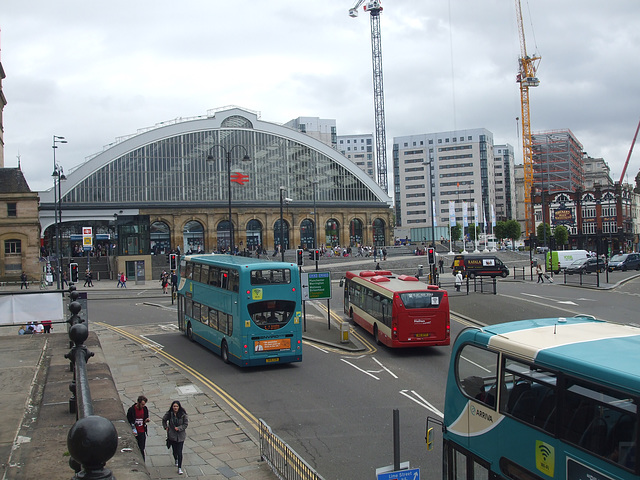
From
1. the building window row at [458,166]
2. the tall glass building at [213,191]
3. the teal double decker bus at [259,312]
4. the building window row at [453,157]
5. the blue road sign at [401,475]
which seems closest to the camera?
the blue road sign at [401,475]

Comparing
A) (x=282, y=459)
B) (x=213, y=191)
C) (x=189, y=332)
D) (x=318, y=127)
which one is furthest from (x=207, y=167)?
(x=318, y=127)

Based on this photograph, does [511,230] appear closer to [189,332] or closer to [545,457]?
[189,332]

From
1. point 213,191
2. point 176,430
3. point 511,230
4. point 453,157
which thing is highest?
point 453,157

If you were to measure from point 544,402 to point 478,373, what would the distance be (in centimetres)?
146

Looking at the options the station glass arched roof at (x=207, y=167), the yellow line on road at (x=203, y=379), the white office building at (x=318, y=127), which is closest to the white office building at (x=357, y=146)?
the white office building at (x=318, y=127)

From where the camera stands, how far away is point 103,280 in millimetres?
58750

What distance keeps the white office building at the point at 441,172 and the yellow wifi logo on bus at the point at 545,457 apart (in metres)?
130

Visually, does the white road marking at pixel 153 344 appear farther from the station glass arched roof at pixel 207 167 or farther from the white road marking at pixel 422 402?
the station glass arched roof at pixel 207 167

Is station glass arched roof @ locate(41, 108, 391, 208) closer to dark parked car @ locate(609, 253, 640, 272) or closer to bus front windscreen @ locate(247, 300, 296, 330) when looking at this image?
dark parked car @ locate(609, 253, 640, 272)

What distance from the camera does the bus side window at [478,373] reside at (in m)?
7.84

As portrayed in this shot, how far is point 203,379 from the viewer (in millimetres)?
18016

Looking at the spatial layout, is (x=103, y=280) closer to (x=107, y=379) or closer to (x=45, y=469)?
(x=107, y=379)

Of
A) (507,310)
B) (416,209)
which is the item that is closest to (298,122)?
(416,209)

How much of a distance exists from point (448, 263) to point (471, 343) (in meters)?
58.7
